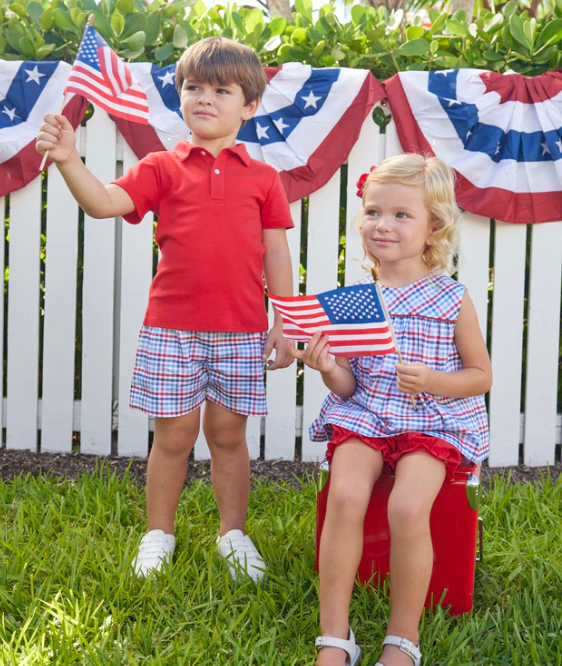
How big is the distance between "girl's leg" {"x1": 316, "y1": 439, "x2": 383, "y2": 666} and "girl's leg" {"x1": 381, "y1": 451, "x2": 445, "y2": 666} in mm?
92

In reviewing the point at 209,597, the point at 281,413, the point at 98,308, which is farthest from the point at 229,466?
the point at 98,308

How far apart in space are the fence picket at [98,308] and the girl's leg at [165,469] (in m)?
1.10

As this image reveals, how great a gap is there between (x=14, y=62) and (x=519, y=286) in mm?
2506

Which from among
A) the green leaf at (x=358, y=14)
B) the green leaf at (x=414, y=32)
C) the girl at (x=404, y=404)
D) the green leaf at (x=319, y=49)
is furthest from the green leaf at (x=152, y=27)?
the girl at (x=404, y=404)

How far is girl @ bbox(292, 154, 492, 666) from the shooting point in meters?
1.86

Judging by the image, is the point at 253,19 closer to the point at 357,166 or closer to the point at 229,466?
the point at 357,166

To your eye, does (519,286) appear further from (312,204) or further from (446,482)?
(446,482)

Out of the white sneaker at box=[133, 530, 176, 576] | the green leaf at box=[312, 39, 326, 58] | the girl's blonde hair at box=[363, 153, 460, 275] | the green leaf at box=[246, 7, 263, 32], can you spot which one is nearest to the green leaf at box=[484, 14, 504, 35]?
the green leaf at box=[312, 39, 326, 58]

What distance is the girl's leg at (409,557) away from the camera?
1.85 metres

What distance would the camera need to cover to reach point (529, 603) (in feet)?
6.91

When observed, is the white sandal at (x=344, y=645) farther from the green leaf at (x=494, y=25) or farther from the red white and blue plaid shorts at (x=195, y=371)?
the green leaf at (x=494, y=25)

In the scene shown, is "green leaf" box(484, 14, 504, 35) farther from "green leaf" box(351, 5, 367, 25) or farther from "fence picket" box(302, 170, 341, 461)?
"fence picket" box(302, 170, 341, 461)

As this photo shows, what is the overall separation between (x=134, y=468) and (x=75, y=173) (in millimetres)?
1652

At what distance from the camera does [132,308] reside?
11.2 feet
